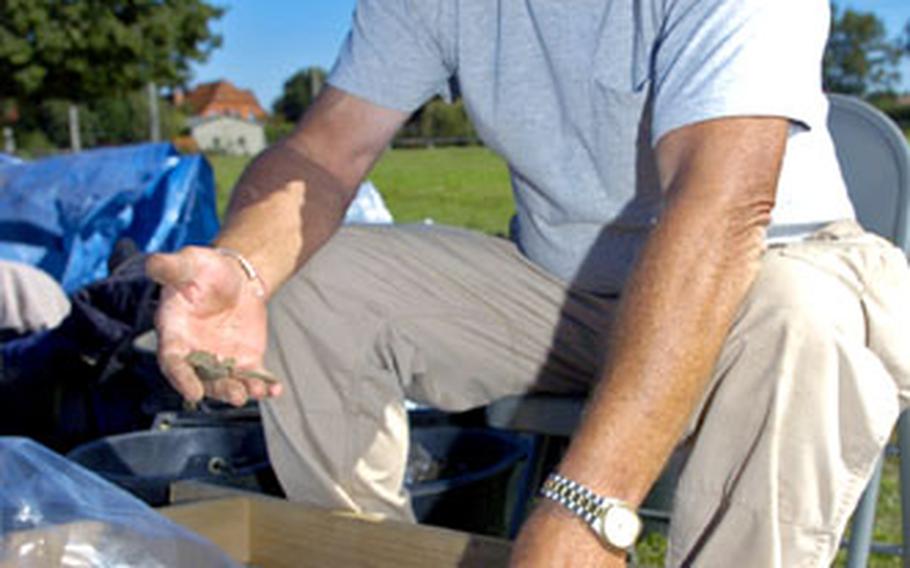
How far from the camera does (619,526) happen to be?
1095 millimetres

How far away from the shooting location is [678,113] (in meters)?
1.31

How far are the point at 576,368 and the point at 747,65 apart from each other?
63 centimetres

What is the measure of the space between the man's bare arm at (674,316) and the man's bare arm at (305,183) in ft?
2.20

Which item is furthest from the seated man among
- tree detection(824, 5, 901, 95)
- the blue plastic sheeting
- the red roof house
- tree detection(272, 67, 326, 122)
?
the red roof house

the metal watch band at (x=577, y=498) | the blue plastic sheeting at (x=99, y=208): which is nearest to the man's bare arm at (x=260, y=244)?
the metal watch band at (x=577, y=498)

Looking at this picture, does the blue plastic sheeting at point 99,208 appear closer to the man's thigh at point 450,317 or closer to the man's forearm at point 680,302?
the man's thigh at point 450,317

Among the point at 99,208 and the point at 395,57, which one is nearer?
the point at 395,57

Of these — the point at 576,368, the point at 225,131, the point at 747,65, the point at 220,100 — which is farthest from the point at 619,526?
the point at 220,100

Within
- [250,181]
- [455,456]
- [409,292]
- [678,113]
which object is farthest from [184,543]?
[455,456]

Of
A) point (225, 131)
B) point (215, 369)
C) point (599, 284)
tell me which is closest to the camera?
point (215, 369)

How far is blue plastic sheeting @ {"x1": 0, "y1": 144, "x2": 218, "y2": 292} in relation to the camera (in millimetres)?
5203

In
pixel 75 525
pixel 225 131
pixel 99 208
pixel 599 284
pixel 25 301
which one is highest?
pixel 599 284

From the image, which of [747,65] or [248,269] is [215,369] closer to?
[248,269]

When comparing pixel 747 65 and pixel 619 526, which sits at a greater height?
pixel 747 65
